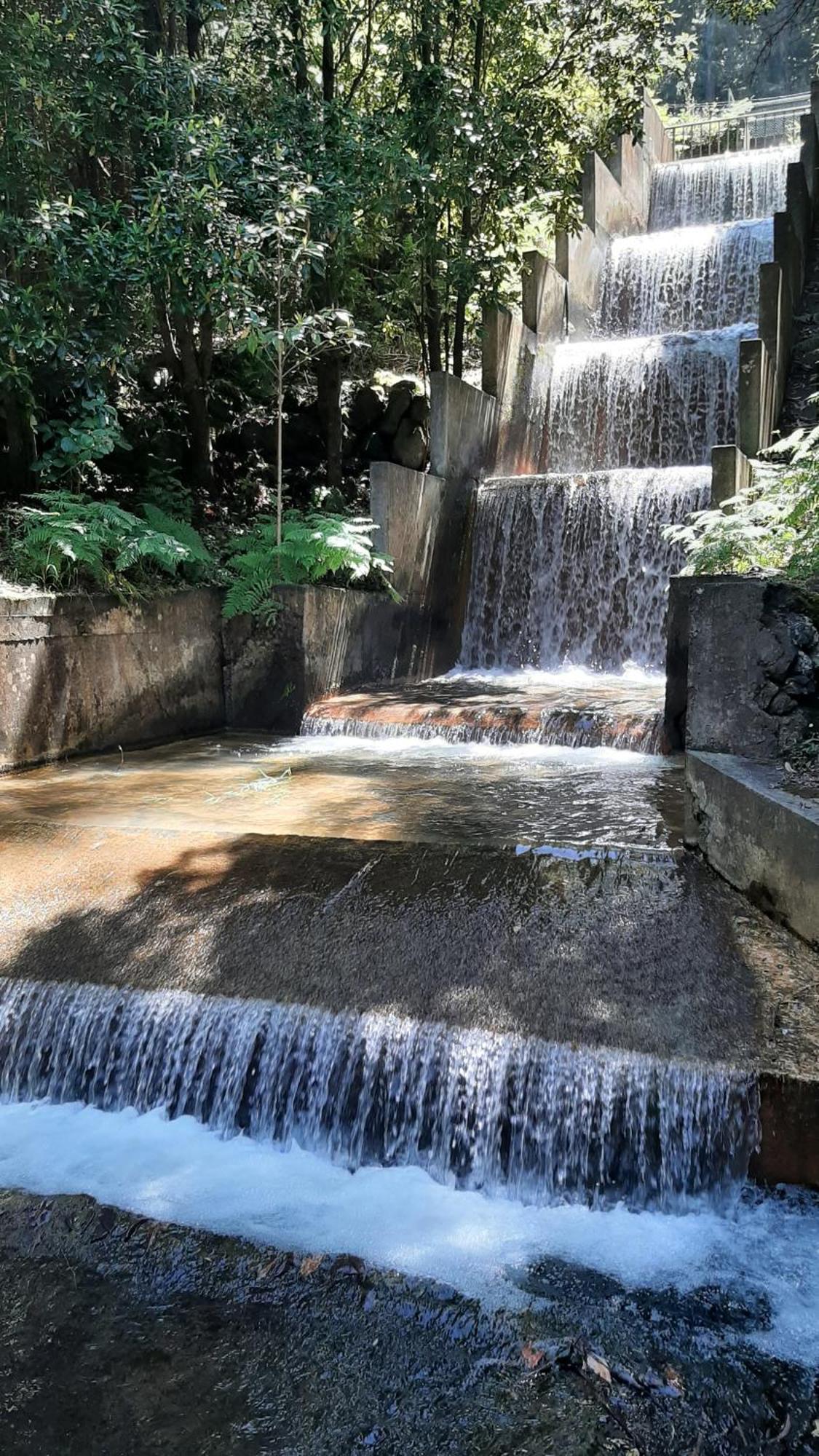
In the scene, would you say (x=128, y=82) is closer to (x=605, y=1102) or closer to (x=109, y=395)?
(x=109, y=395)

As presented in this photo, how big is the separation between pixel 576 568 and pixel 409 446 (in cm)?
340

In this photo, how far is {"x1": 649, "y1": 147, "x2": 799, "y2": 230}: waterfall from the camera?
61.0 ft

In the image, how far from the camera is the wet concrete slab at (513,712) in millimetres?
7094

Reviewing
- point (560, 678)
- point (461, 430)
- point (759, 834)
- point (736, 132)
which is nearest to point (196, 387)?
point (461, 430)

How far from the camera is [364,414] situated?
12.8 metres

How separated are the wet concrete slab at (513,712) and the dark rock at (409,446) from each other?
426cm

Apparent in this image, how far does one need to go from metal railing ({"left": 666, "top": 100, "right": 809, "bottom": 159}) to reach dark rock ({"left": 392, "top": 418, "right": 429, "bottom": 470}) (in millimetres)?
17304

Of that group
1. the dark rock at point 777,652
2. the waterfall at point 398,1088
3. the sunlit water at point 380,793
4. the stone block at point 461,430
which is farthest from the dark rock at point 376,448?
the waterfall at point 398,1088

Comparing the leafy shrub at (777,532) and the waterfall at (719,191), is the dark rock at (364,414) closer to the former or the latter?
the leafy shrub at (777,532)

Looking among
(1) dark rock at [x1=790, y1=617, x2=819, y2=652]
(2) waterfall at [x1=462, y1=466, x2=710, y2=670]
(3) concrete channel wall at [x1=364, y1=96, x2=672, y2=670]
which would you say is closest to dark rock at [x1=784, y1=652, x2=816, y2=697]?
(1) dark rock at [x1=790, y1=617, x2=819, y2=652]

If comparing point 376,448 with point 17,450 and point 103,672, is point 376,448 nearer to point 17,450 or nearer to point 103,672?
point 17,450

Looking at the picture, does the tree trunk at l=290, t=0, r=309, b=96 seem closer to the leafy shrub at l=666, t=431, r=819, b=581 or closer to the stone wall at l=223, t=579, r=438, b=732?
the stone wall at l=223, t=579, r=438, b=732

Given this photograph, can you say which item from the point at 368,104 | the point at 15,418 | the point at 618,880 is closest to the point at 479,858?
the point at 618,880

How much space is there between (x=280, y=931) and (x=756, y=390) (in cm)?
876
